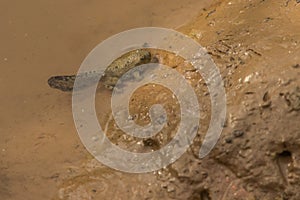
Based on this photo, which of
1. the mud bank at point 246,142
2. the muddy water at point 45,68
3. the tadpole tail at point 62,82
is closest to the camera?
the mud bank at point 246,142

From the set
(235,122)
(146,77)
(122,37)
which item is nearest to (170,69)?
(146,77)

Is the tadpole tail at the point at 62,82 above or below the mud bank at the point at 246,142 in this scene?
above

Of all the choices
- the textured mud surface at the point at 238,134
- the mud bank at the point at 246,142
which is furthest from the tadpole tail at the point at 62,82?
the mud bank at the point at 246,142

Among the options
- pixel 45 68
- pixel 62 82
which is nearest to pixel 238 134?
pixel 62 82

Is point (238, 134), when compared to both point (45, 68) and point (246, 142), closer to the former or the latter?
point (246, 142)

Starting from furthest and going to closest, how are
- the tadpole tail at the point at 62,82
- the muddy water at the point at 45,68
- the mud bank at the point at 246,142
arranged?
the tadpole tail at the point at 62,82, the muddy water at the point at 45,68, the mud bank at the point at 246,142

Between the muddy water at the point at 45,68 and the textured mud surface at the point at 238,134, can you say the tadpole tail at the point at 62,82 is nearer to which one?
the muddy water at the point at 45,68

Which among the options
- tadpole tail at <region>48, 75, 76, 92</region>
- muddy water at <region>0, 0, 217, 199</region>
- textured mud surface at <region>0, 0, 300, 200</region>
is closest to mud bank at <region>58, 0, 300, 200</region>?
textured mud surface at <region>0, 0, 300, 200</region>

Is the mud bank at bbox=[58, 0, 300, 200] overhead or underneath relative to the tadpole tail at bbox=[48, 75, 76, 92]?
underneath

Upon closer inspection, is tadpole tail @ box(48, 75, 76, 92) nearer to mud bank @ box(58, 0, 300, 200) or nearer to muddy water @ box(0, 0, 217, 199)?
muddy water @ box(0, 0, 217, 199)
